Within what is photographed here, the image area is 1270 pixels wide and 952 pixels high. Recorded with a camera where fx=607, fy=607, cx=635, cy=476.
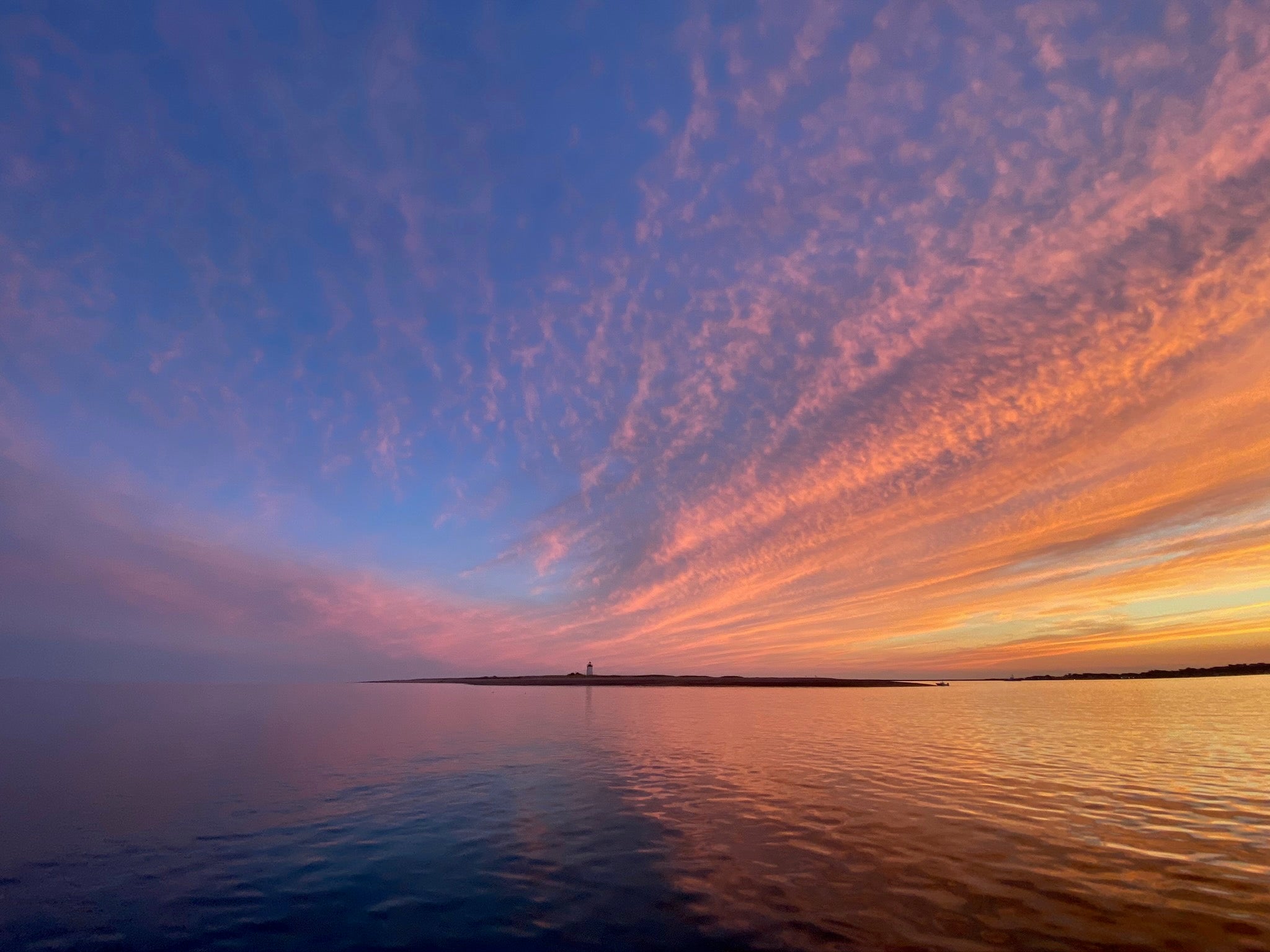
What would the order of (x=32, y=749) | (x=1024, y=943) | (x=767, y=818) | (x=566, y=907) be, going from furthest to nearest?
1. (x=32, y=749)
2. (x=767, y=818)
3. (x=566, y=907)
4. (x=1024, y=943)

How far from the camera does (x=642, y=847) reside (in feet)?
58.2

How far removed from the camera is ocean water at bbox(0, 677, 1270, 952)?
1222 centimetres

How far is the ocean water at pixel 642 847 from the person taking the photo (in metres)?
12.2

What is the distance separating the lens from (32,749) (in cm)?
3981

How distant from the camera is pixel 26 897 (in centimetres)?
1423

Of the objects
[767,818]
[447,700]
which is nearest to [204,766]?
[767,818]

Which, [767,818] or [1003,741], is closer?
[767,818]

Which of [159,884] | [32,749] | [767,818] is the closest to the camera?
[159,884]

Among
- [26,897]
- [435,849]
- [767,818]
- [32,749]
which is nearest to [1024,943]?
[767,818]

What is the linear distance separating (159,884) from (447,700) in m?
100

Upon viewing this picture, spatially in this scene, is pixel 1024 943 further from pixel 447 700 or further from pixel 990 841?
pixel 447 700

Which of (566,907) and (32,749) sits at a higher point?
(32,749)

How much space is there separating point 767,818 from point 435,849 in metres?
10.8

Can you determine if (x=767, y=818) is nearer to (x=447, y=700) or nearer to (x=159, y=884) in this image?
(x=159, y=884)
